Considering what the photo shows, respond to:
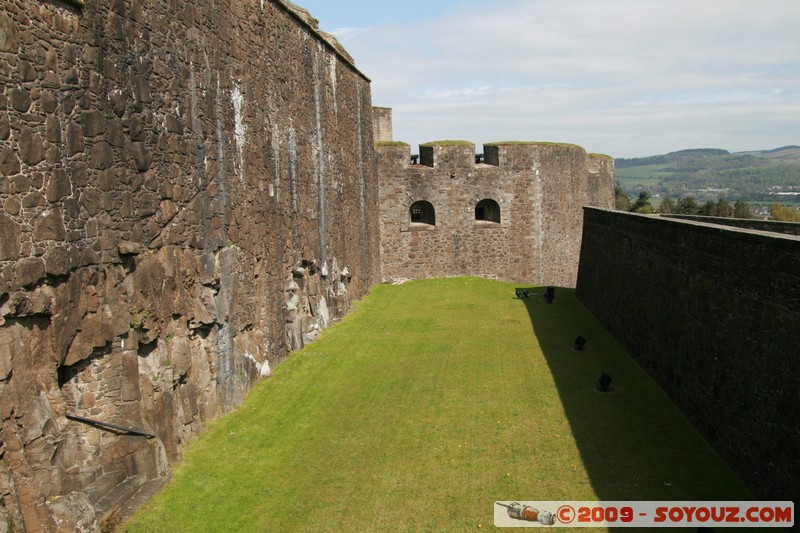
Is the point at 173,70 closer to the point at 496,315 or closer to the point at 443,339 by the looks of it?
the point at 443,339

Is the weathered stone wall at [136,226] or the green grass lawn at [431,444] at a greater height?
the weathered stone wall at [136,226]

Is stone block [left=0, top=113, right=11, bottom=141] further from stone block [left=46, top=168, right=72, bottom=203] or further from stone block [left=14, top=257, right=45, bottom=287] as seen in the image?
stone block [left=14, top=257, right=45, bottom=287]

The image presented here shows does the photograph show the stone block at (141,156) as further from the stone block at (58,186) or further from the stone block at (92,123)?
the stone block at (58,186)

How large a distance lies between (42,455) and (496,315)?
42.7 feet

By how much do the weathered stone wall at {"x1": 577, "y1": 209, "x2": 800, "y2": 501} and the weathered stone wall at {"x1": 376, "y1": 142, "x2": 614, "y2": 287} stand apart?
11.7 meters

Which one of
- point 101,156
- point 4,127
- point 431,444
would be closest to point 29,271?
point 4,127

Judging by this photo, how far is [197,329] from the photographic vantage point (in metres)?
10.0

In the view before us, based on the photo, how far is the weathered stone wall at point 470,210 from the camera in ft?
81.4

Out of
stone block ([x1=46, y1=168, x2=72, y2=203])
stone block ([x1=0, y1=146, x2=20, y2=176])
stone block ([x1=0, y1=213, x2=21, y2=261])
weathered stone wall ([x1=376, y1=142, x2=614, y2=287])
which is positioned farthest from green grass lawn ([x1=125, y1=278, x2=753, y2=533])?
weathered stone wall ([x1=376, y1=142, x2=614, y2=287])

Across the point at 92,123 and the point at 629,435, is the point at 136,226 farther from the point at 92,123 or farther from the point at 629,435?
the point at 629,435

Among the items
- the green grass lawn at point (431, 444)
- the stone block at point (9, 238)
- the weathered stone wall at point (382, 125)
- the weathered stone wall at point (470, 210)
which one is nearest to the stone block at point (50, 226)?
the stone block at point (9, 238)

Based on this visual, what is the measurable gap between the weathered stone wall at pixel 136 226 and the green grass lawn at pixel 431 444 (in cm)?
69

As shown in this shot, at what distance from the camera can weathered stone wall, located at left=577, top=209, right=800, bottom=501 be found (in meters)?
7.06

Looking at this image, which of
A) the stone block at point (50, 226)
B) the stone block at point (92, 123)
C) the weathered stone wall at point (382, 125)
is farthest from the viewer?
the weathered stone wall at point (382, 125)
